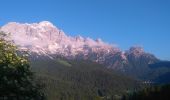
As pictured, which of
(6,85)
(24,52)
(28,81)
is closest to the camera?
(6,85)

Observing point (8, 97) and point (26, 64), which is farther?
point (26, 64)

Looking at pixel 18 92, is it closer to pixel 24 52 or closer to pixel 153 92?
pixel 24 52

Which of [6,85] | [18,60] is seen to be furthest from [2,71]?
[18,60]

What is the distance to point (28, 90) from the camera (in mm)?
14750

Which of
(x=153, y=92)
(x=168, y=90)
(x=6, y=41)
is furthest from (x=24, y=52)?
(x=153, y=92)

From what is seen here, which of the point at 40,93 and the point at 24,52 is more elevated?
the point at 24,52

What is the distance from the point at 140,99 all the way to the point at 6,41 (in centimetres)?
14938

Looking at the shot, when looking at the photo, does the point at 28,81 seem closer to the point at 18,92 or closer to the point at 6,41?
the point at 18,92

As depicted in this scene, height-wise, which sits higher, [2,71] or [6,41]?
[6,41]

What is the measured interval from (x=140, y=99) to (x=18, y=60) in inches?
5895

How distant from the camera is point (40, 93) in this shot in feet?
51.5

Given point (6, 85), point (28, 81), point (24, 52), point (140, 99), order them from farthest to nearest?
point (140, 99) → point (24, 52) → point (28, 81) → point (6, 85)

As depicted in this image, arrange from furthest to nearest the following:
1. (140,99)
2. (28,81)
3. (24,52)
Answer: (140,99)
(24,52)
(28,81)

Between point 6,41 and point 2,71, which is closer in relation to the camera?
point 2,71
